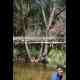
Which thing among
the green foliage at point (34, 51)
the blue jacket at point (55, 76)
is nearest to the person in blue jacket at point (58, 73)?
the blue jacket at point (55, 76)

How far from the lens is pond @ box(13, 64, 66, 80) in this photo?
2.81m

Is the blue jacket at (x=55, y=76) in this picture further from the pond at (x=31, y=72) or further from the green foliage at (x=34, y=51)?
the green foliage at (x=34, y=51)

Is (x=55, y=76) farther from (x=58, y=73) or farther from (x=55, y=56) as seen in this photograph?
(x=55, y=56)

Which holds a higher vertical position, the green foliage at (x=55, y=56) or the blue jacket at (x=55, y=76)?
the green foliage at (x=55, y=56)

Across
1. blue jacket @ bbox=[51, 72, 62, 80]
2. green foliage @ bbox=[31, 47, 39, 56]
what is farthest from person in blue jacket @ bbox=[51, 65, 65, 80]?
green foliage @ bbox=[31, 47, 39, 56]

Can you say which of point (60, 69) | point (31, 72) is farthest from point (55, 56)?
point (31, 72)

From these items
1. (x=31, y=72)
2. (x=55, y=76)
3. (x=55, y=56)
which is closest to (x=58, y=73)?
(x=55, y=76)

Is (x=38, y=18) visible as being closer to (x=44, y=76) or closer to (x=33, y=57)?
(x=33, y=57)

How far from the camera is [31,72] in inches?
111

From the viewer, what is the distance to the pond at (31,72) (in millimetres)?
2811

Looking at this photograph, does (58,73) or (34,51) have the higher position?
(34,51)

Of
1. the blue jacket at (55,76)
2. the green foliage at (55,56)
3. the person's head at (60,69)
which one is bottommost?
the blue jacket at (55,76)

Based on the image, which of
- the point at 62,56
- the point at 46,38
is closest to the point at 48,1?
the point at 46,38
